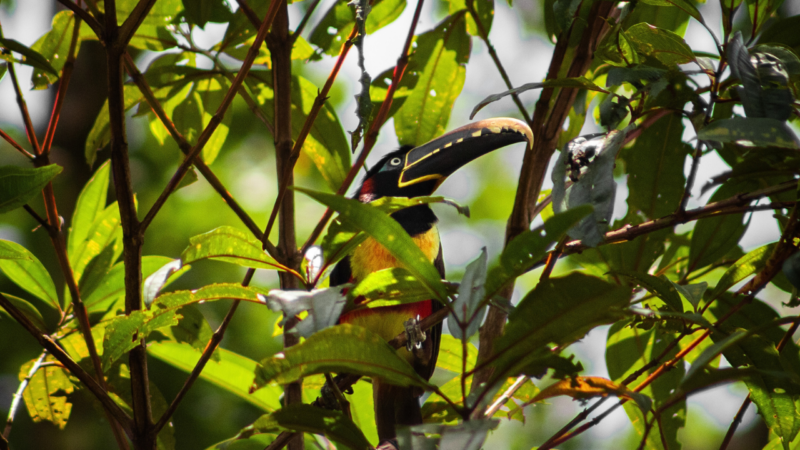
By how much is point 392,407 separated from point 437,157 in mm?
1009

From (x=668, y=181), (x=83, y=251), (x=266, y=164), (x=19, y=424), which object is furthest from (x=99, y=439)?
(x=668, y=181)

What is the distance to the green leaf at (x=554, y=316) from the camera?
988 mm

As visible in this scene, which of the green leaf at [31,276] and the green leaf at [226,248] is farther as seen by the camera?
the green leaf at [31,276]

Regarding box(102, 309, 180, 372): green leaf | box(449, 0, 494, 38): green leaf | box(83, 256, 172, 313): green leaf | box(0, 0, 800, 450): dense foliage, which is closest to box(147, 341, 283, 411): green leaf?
box(0, 0, 800, 450): dense foliage

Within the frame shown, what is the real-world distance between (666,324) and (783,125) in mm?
553

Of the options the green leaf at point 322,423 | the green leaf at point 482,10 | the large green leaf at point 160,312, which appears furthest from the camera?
the green leaf at point 482,10

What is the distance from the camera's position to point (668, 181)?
6.41 feet

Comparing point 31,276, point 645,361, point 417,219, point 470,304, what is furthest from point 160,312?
point 417,219

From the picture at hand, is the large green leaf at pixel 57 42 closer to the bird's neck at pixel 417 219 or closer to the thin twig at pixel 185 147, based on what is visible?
the thin twig at pixel 185 147

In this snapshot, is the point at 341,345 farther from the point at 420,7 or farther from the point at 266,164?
the point at 266,164

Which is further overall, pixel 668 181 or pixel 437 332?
pixel 437 332

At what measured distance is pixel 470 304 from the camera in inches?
39.6

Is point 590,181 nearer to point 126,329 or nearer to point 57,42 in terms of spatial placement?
point 126,329

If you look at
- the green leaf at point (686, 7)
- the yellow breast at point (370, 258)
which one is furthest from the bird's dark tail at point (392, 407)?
the green leaf at point (686, 7)
